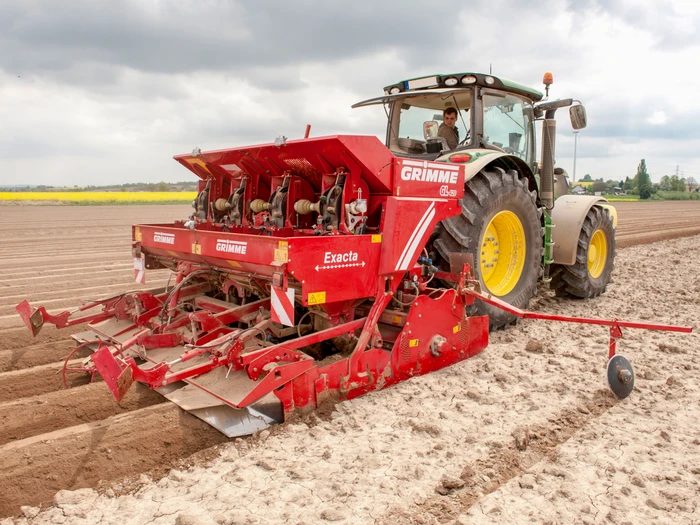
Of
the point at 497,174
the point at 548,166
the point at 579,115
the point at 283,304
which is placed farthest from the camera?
the point at 548,166

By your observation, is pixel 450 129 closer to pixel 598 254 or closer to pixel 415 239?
pixel 415 239

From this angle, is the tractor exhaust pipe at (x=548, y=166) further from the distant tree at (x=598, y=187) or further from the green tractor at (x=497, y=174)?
the distant tree at (x=598, y=187)

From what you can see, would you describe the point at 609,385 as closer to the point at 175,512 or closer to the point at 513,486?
the point at 513,486

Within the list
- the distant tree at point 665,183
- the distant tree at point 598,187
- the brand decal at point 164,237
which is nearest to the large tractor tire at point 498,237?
the brand decal at point 164,237

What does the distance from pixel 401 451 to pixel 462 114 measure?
3489 mm

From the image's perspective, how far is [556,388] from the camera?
3832 millimetres

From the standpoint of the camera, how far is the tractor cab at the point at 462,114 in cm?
517

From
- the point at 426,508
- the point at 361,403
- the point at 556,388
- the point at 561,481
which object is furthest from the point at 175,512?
the point at 556,388

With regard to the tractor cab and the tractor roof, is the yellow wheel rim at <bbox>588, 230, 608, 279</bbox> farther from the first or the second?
the tractor roof

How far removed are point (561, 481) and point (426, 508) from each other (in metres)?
0.70

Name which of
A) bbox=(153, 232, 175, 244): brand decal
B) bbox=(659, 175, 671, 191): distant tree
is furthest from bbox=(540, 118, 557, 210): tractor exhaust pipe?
bbox=(659, 175, 671, 191): distant tree

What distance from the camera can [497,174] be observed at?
16.0 ft

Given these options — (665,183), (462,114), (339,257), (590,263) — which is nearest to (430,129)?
(462,114)

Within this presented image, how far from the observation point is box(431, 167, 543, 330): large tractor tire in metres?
4.51
